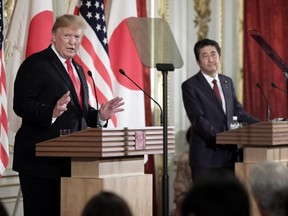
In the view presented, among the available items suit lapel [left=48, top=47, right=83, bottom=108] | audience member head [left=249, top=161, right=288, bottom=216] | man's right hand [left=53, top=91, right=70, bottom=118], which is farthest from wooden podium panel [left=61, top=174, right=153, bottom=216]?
audience member head [left=249, top=161, right=288, bottom=216]

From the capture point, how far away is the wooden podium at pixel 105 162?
4.32m

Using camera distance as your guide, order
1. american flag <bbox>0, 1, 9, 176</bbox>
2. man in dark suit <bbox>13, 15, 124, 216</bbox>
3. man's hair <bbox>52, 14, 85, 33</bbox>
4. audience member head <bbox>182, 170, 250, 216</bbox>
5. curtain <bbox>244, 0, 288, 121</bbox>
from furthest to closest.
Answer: curtain <bbox>244, 0, 288, 121</bbox> < american flag <bbox>0, 1, 9, 176</bbox> < man's hair <bbox>52, 14, 85, 33</bbox> < man in dark suit <bbox>13, 15, 124, 216</bbox> < audience member head <bbox>182, 170, 250, 216</bbox>

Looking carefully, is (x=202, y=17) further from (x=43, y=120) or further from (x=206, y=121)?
(x=43, y=120)

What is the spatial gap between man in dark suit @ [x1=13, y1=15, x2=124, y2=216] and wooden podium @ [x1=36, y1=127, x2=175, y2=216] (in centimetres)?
15

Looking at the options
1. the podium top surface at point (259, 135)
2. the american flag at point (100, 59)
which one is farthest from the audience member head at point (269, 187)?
the american flag at point (100, 59)

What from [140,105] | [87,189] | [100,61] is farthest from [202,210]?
[140,105]

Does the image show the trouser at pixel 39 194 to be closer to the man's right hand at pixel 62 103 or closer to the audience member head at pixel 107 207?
the man's right hand at pixel 62 103

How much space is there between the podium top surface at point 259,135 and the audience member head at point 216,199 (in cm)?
359

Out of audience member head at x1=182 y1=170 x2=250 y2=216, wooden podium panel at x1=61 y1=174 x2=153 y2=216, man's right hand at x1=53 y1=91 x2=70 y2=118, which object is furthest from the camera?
wooden podium panel at x1=61 y1=174 x2=153 y2=216

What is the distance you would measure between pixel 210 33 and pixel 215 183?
6.98 metres

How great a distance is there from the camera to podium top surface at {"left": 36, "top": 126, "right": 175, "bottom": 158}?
14.1 feet

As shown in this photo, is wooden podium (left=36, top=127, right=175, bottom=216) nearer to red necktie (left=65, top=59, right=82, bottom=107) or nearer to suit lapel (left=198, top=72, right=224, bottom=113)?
red necktie (left=65, top=59, right=82, bottom=107)

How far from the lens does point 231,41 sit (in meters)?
8.95

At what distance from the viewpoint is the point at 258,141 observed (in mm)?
5562
